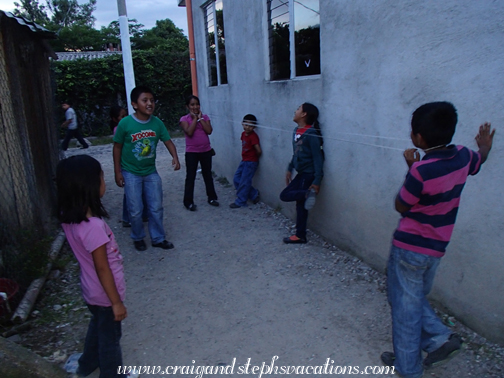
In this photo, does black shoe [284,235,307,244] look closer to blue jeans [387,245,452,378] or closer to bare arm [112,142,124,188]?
bare arm [112,142,124,188]

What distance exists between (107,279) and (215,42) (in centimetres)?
633

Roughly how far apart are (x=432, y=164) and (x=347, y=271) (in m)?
2.04

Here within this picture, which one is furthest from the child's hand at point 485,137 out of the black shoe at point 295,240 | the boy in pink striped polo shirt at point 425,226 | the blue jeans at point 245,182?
the blue jeans at point 245,182

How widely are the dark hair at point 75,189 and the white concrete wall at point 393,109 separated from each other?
2394mm

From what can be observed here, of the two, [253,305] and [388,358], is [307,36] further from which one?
[388,358]

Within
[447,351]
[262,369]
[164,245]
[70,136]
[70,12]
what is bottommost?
[262,369]

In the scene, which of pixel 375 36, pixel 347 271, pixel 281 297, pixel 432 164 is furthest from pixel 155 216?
pixel 432 164

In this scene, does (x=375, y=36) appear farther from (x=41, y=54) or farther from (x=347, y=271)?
(x=41, y=54)

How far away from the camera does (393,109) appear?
3332 millimetres

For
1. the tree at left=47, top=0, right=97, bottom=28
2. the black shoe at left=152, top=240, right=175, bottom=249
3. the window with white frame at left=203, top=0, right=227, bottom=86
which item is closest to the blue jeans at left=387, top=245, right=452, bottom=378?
the black shoe at left=152, top=240, right=175, bottom=249

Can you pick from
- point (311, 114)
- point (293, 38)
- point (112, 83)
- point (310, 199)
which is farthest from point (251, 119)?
point (112, 83)

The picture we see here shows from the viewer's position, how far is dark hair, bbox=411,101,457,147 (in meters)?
2.13

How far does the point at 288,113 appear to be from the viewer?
507 centimetres

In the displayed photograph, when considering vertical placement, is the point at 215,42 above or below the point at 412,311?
above
